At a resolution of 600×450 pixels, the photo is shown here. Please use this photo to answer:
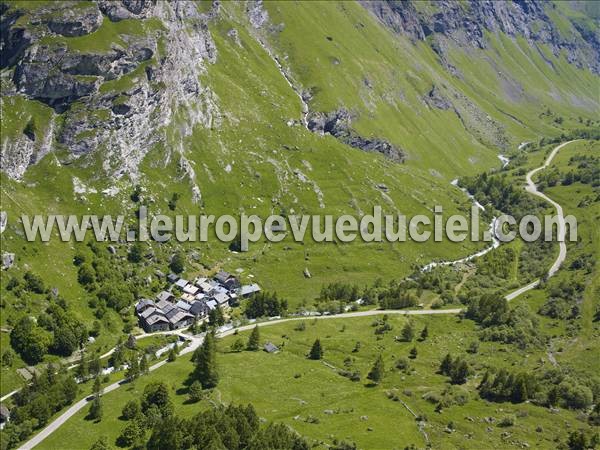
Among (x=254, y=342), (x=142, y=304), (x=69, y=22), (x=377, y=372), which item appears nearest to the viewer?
(x=377, y=372)

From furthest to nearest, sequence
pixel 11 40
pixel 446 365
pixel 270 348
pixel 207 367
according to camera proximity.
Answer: pixel 11 40, pixel 270 348, pixel 446 365, pixel 207 367

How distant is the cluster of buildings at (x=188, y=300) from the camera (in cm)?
15925

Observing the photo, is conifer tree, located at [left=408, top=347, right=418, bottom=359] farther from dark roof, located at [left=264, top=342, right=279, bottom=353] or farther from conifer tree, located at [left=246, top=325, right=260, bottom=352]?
conifer tree, located at [left=246, top=325, right=260, bottom=352]

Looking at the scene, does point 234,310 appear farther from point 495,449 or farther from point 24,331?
point 495,449

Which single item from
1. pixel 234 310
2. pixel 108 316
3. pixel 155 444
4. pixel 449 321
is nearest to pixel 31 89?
pixel 108 316

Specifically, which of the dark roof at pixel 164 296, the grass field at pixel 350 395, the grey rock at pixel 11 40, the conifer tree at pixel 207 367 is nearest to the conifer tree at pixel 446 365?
the grass field at pixel 350 395

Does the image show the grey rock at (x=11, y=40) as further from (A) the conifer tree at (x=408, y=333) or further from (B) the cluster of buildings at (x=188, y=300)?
(A) the conifer tree at (x=408, y=333)

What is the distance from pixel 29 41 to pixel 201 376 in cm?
13191

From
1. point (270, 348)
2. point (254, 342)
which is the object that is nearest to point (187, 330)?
point (254, 342)

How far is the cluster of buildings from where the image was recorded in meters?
159

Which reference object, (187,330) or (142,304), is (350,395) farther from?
(142,304)

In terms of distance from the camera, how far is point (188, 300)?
17050cm

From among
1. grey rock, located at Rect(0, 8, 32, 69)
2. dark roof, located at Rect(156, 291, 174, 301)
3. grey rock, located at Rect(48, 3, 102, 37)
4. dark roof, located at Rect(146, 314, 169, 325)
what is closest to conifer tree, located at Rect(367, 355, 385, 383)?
dark roof, located at Rect(146, 314, 169, 325)

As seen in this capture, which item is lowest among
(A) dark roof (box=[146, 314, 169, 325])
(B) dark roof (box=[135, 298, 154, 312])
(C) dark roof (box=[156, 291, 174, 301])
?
(A) dark roof (box=[146, 314, 169, 325])
